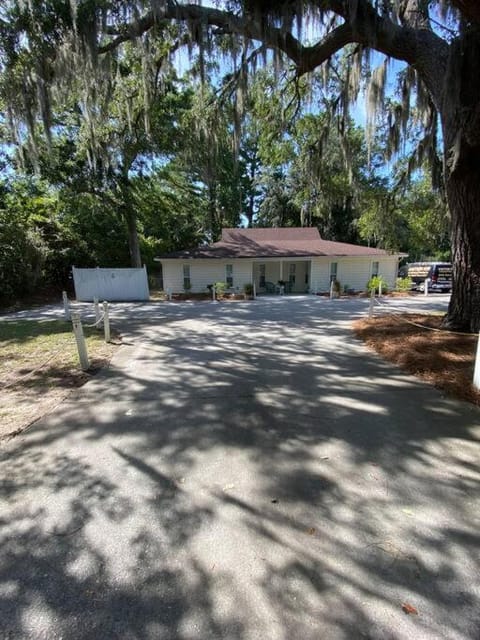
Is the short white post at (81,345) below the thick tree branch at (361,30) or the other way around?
below

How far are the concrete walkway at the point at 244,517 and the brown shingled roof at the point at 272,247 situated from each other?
53.0ft

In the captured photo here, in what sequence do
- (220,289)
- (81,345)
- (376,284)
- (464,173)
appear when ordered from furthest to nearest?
1. (376,284)
2. (220,289)
3. (464,173)
4. (81,345)

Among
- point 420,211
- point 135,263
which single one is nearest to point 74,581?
point 135,263

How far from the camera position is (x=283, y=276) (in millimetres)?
22062

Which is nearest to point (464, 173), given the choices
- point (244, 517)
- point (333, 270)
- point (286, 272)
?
point (244, 517)

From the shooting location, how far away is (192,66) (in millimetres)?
7664

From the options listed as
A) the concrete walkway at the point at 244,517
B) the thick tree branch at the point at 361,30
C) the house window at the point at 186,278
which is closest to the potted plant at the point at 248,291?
the house window at the point at 186,278

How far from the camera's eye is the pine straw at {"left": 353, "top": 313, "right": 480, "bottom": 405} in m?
4.38

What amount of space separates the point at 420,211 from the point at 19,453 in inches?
1013

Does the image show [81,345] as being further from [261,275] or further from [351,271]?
[351,271]

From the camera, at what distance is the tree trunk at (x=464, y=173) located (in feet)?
Result: 18.2

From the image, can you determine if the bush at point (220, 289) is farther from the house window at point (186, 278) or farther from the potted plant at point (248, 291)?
the house window at point (186, 278)

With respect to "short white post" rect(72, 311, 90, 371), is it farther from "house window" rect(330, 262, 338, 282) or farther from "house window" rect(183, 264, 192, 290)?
"house window" rect(330, 262, 338, 282)

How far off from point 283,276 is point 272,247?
2031mm
